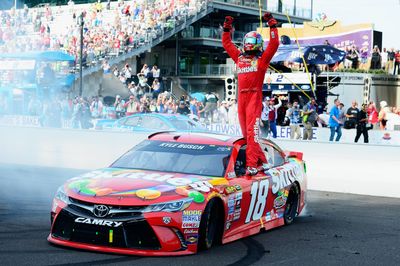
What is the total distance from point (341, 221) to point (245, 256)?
3522 millimetres

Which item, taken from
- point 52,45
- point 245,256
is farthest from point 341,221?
point 52,45

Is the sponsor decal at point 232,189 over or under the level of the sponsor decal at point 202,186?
under

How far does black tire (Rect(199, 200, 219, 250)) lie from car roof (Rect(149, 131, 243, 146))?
1.37 m

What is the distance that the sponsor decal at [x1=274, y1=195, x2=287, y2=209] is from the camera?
33.1 ft

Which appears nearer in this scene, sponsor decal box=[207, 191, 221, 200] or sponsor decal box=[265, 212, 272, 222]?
sponsor decal box=[207, 191, 221, 200]

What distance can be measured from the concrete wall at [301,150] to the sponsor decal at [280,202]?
Result: 17.5 ft

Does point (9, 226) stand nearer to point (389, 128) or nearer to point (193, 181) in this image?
point (193, 181)

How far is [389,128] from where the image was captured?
26.7m

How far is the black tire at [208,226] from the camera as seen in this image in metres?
8.07

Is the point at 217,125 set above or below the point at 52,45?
below

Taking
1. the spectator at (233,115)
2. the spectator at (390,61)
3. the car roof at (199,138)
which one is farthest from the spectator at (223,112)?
the car roof at (199,138)

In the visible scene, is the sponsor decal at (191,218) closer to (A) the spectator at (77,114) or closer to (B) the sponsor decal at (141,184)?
(B) the sponsor decal at (141,184)

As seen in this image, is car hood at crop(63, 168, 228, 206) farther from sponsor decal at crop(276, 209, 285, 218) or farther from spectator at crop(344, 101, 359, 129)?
spectator at crop(344, 101, 359, 129)

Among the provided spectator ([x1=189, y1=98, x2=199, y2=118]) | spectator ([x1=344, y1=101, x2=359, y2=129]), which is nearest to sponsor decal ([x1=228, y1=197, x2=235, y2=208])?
spectator ([x1=344, y1=101, x2=359, y2=129])
